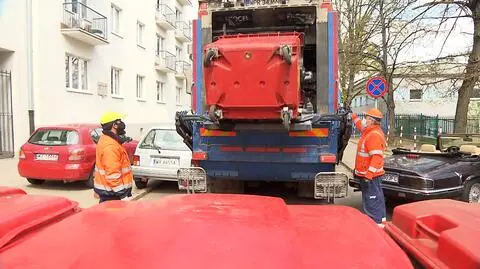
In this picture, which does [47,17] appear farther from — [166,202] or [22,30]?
[166,202]

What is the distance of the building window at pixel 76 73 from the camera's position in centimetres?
1805

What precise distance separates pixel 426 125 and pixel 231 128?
1115 inches

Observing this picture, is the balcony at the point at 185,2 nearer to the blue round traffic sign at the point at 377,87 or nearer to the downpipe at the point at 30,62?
the downpipe at the point at 30,62

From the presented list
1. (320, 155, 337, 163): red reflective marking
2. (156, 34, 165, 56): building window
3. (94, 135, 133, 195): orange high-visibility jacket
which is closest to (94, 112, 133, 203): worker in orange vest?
(94, 135, 133, 195): orange high-visibility jacket

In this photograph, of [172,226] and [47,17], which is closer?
[172,226]

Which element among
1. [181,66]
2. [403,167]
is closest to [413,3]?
[403,167]

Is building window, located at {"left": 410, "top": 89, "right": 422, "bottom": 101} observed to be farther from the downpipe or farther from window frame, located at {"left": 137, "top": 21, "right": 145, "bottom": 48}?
the downpipe

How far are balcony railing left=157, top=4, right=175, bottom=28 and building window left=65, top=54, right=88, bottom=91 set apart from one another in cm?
1013

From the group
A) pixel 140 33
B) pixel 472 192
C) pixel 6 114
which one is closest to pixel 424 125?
pixel 140 33

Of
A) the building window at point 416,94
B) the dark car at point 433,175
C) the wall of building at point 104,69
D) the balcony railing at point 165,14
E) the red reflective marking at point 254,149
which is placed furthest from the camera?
the balcony railing at point 165,14

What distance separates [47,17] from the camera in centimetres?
1631

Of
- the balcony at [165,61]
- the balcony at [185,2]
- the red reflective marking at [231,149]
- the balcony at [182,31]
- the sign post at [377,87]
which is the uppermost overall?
the balcony at [185,2]

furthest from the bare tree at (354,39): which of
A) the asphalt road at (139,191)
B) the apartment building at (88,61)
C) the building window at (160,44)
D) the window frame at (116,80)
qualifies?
the asphalt road at (139,191)

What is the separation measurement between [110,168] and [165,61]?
24959 mm
